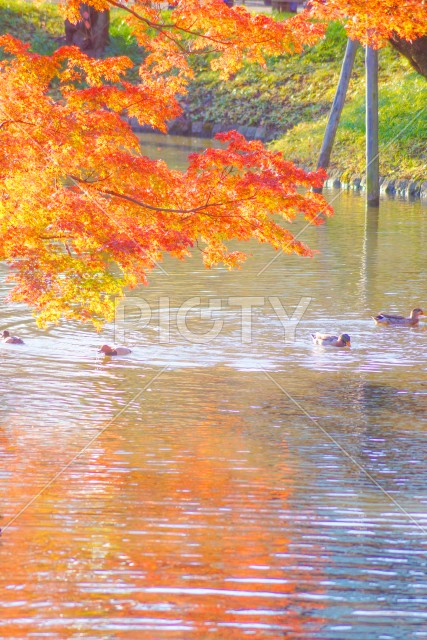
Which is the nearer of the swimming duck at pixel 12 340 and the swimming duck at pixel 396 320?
the swimming duck at pixel 12 340

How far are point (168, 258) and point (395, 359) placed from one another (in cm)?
797

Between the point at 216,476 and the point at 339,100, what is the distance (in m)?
18.2

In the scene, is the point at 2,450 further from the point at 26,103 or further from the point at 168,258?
the point at 168,258

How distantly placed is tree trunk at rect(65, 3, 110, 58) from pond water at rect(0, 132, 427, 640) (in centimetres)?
3102

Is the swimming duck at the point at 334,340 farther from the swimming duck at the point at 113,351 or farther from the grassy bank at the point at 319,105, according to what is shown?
the grassy bank at the point at 319,105

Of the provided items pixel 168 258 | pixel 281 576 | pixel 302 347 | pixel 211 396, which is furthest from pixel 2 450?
pixel 168 258

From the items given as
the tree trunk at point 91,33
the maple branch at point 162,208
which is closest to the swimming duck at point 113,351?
the maple branch at point 162,208

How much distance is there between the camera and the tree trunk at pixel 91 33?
1730 inches

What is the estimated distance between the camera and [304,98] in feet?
123

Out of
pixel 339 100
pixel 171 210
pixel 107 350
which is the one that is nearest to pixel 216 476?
pixel 171 210

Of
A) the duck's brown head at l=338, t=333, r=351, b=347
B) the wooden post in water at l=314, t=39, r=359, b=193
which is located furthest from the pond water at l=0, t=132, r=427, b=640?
the wooden post in water at l=314, t=39, r=359, b=193

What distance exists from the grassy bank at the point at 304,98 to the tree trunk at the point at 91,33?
1.41 m

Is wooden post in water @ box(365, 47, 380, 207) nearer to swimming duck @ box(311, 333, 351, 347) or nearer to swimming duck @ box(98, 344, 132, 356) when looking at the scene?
swimming duck @ box(311, 333, 351, 347)

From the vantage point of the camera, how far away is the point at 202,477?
8.20 metres
